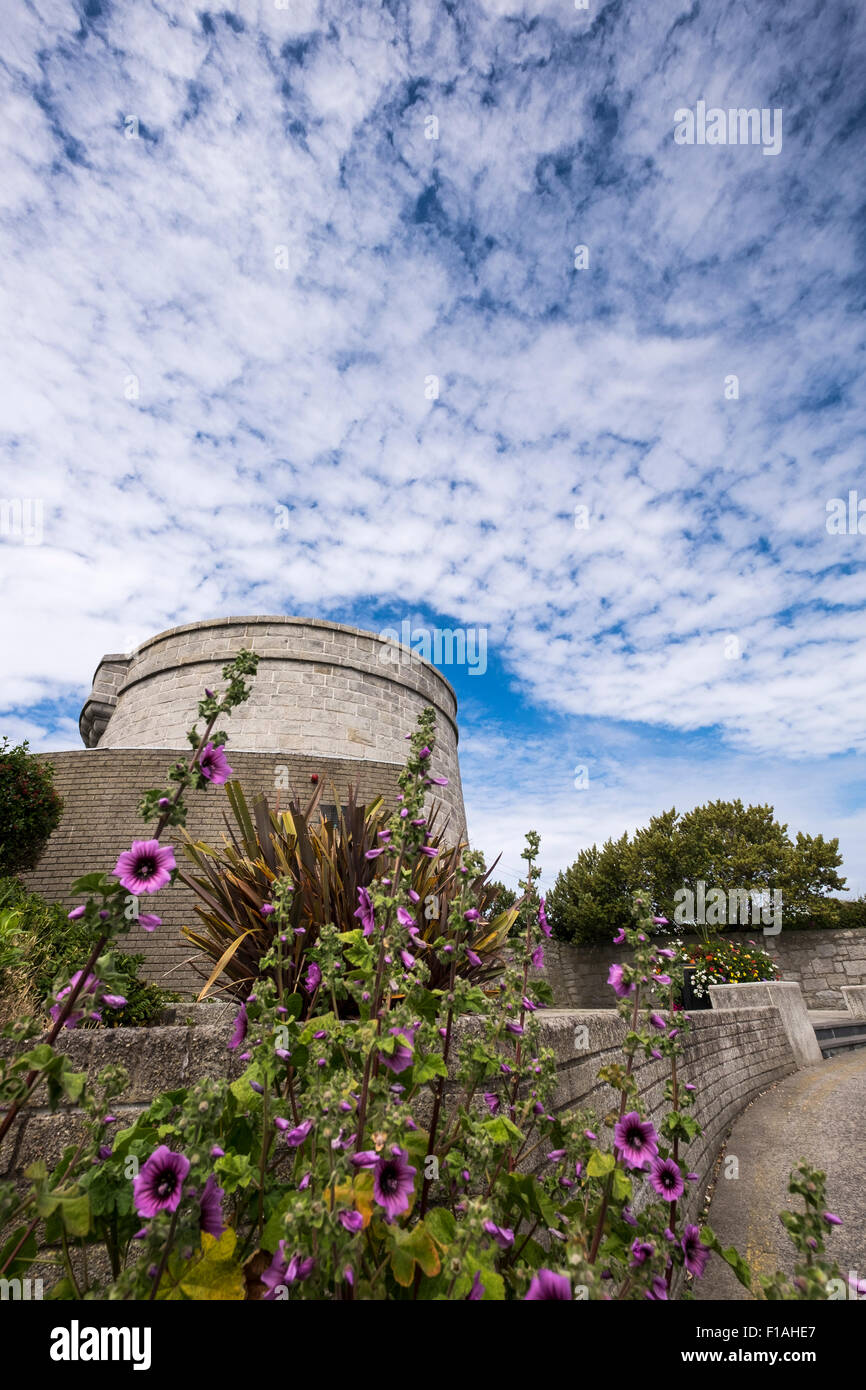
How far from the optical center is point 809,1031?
1050 cm

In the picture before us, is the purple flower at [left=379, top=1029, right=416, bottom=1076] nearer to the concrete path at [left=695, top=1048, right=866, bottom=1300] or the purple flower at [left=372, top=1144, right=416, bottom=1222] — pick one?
the purple flower at [left=372, top=1144, right=416, bottom=1222]

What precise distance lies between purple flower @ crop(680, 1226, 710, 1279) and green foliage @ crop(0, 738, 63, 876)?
9408mm

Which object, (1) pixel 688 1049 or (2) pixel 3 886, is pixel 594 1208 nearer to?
(1) pixel 688 1049

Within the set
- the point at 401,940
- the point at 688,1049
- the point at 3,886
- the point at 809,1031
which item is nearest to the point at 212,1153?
the point at 401,940

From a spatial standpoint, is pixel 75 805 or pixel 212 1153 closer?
pixel 212 1153

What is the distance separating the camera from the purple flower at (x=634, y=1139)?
177cm

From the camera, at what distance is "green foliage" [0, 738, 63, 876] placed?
8453 mm

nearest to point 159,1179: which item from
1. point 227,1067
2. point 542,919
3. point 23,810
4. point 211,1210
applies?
point 211,1210

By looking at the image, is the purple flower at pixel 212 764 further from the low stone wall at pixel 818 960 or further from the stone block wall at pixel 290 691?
the low stone wall at pixel 818 960

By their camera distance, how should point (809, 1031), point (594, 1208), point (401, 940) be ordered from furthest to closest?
point (809, 1031)
point (594, 1208)
point (401, 940)

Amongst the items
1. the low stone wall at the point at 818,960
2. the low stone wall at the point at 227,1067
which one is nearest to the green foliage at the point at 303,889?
the low stone wall at the point at 227,1067
